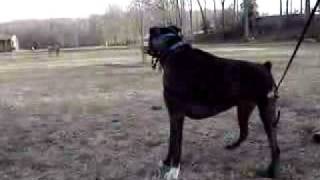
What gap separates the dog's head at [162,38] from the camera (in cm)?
598

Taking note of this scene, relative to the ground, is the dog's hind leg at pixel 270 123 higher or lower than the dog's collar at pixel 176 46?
lower

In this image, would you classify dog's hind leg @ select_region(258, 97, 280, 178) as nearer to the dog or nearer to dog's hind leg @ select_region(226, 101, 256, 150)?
the dog

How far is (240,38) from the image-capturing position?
73000 mm

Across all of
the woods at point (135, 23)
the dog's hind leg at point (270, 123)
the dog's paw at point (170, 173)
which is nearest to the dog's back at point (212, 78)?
the dog's hind leg at point (270, 123)

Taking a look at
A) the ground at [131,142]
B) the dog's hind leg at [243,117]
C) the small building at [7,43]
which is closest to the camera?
the dog's hind leg at [243,117]

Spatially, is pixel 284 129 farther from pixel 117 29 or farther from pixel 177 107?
pixel 117 29

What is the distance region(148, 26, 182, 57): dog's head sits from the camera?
19.6ft

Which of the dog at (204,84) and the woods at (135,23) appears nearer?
the dog at (204,84)

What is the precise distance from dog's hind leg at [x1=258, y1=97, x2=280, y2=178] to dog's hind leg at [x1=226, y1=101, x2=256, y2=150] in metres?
0.21

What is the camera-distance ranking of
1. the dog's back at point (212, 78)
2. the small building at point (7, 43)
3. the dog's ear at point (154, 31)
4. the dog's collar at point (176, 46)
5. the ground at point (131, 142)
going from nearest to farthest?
1. the dog's back at point (212, 78)
2. the dog's collar at point (176, 46)
3. the dog's ear at point (154, 31)
4. the ground at point (131, 142)
5. the small building at point (7, 43)

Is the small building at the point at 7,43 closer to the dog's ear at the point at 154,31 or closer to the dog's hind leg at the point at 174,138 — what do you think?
the dog's ear at the point at 154,31

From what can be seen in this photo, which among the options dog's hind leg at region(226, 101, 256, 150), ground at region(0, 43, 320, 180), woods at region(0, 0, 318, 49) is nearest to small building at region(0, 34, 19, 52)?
woods at region(0, 0, 318, 49)

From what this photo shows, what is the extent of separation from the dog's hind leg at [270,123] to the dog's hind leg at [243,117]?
0.68ft

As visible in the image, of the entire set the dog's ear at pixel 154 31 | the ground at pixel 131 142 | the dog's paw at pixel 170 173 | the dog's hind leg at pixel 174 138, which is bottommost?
the ground at pixel 131 142
